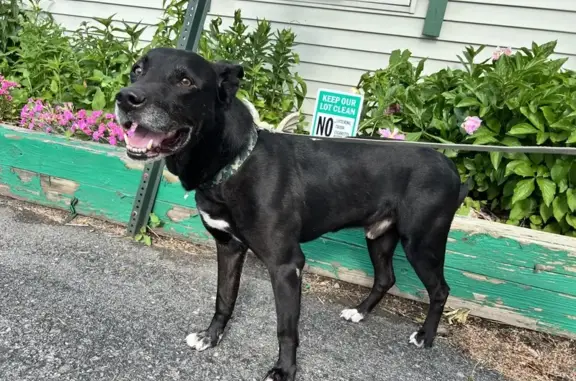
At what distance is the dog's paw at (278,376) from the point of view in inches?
85.0

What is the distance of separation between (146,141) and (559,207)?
8.40 ft

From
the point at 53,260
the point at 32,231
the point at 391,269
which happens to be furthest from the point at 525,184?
the point at 32,231

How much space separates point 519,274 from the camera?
110 inches

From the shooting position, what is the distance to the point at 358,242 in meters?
3.17

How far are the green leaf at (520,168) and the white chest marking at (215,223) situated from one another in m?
1.95

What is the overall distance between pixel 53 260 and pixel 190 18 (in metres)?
1.97

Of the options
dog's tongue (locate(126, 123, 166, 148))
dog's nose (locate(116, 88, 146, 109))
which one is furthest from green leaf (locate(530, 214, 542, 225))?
dog's nose (locate(116, 88, 146, 109))

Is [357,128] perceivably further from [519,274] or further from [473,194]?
[519,274]

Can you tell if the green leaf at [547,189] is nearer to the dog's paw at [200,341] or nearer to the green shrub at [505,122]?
the green shrub at [505,122]

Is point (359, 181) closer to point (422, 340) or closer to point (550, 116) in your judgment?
point (422, 340)

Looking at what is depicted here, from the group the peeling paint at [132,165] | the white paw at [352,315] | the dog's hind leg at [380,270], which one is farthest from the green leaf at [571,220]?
the peeling paint at [132,165]

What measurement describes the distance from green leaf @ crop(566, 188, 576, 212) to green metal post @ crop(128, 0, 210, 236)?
272 cm

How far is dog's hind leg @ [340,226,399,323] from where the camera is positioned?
289cm

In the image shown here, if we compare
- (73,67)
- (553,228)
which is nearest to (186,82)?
(553,228)
